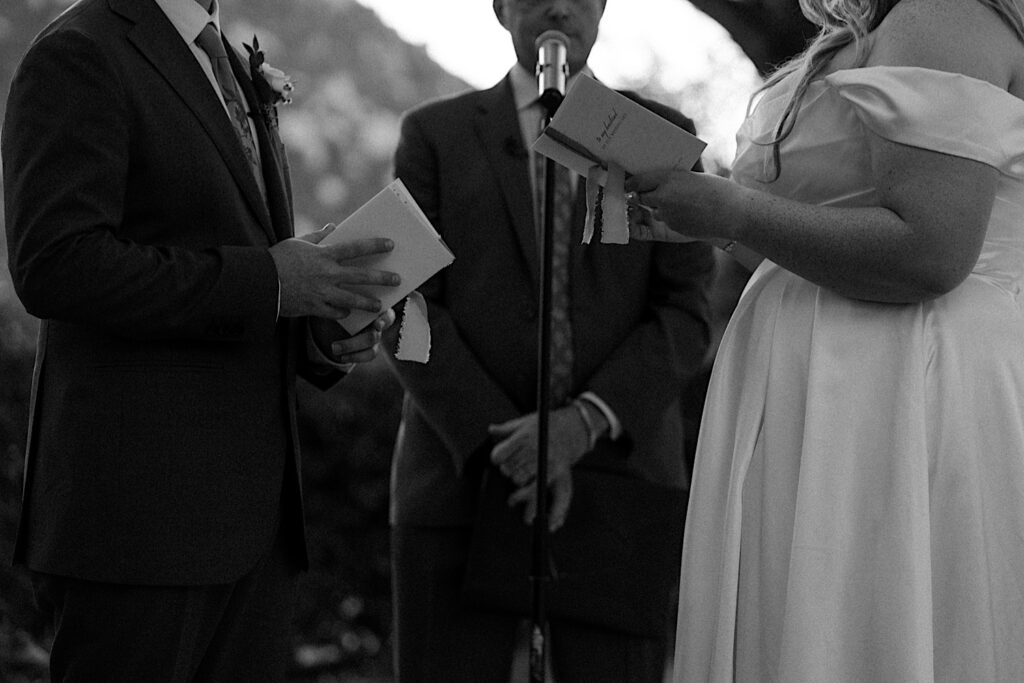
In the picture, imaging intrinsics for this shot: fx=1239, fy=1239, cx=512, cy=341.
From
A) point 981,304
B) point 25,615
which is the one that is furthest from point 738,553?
point 25,615

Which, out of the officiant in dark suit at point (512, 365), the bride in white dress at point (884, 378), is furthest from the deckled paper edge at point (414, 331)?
the officiant in dark suit at point (512, 365)

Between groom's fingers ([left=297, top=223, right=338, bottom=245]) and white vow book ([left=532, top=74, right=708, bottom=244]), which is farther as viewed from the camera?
groom's fingers ([left=297, top=223, right=338, bottom=245])

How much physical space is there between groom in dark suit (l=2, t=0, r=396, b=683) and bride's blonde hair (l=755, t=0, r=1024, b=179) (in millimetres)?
781

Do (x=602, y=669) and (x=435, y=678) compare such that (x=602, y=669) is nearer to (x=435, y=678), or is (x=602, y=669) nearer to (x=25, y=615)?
(x=435, y=678)

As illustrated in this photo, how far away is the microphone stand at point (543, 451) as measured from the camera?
8.84ft

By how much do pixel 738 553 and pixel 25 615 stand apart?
3582 mm

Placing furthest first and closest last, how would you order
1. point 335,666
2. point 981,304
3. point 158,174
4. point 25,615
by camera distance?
point 335,666
point 25,615
point 158,174
point 981,304

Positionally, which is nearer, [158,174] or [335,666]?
A: [158,174]

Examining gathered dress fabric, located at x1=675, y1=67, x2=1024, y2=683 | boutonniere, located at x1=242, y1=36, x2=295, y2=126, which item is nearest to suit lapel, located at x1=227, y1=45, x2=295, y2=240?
boutonniere, located at x1=242, y1=36, x2=295, y2=126

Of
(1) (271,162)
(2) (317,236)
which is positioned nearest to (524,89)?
(1) (271,162)

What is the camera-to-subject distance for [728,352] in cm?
232

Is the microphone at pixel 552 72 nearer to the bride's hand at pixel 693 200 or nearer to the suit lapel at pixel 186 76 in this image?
the bride's hand at pixel 693 200

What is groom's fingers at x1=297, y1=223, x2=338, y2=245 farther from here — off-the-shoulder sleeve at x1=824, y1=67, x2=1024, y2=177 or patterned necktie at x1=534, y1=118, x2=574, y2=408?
off-the-shoulder sleeve at x1=824, y1=67, x2=1024, y2=177

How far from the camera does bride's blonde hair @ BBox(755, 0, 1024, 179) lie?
2.10 meters
